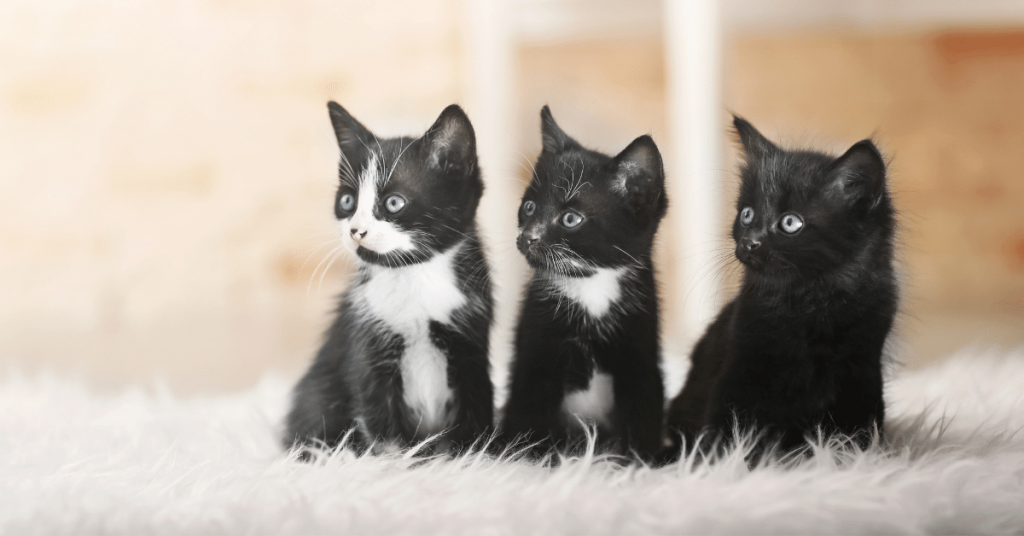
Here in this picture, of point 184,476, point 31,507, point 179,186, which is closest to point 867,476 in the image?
point 184,476

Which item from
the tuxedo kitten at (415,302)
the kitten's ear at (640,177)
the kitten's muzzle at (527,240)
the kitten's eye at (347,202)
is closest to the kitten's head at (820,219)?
the kitten's ear at (640,177)

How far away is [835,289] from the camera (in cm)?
79

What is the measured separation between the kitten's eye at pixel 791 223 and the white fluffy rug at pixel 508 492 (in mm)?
228

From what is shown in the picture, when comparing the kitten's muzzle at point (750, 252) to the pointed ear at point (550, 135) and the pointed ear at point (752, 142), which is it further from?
the pointed ear at point (550, 135)

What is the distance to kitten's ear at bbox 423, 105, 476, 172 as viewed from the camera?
2.80 feet

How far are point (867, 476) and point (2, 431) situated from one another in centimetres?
110

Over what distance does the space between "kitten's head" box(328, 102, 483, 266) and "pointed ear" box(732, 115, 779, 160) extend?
0.31 meters

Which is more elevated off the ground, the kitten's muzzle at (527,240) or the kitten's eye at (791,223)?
the kitten's eye at (791,223)

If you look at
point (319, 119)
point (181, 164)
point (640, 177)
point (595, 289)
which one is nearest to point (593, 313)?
point (595, 289)

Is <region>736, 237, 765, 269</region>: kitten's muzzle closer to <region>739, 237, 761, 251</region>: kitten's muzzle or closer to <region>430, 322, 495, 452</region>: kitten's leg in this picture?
<region>739, 237, 761, 251</region>: kitten's muzzle

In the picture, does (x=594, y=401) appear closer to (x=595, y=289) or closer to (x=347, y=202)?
(x=595, y=289)

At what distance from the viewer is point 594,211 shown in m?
0.83

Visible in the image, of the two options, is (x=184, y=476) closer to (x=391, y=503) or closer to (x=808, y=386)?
(x=391, y=503)

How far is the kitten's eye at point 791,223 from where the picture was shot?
77 centimetres
